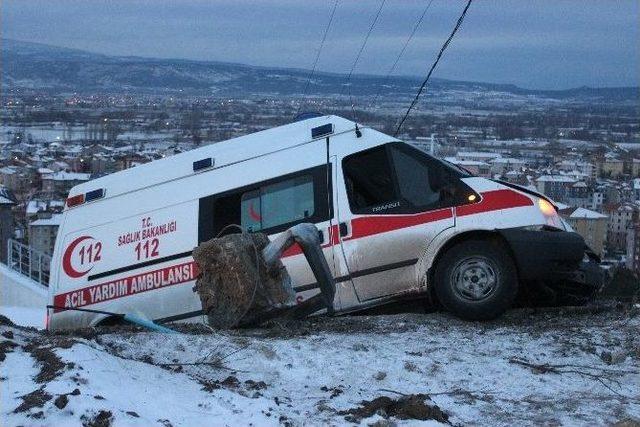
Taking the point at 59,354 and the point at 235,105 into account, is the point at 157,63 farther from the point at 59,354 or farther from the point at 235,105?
the point at 59,354

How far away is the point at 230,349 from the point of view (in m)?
5.98

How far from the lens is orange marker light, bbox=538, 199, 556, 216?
24.3 feet

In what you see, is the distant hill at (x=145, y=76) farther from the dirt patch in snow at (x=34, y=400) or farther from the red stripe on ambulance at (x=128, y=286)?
the dirt patch in snow at (x=34, y=400)

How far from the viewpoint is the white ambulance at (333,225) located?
7.25 metres

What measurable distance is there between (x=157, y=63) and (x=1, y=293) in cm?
6902

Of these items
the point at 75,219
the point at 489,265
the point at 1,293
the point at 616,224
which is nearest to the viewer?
the point at 489,265

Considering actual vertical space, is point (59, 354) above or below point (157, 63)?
below

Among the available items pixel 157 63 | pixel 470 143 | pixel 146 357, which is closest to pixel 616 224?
pixel 470 143

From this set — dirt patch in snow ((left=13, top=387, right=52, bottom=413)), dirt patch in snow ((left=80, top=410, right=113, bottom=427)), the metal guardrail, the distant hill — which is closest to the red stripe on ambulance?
dirt patch in snow ((left=13, top=387, right=52, bottom=413))

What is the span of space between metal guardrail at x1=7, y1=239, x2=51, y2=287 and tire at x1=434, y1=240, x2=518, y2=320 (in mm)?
7457

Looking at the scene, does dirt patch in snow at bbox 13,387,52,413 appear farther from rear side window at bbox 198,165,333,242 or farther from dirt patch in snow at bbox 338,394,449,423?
rear side window at bbox 198,165,333,242

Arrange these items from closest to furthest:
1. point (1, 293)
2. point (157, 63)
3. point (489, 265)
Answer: point (489, 265) < point (1, 293) < point (157, 63)

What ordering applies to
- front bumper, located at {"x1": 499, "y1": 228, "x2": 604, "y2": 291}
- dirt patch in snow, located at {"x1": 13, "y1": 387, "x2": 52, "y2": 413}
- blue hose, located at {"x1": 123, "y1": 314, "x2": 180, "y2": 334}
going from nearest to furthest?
dirt patch in snow, located at {"x1": 13, "y1": 387, "x2": 52, "y2": 413} → blue hose, located at {"x1": 123, "y1": 314, "x2": 180, "y2": 334} → front bumper, located at {"x1": 499, "y1": 228, "x2": 604, "y2": 291}

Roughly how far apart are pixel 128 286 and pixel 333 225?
217 centimetres
